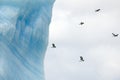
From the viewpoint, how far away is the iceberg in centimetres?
2328

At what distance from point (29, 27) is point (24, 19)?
1.63 feet

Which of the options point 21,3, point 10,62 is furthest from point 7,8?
point 10,62

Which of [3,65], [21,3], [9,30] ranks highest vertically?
[21,3]

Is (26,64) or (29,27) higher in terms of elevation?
(29,27)

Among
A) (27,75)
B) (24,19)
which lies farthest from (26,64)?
(24,19)

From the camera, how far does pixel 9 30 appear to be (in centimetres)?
2353

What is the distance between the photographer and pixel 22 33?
80.3 ft

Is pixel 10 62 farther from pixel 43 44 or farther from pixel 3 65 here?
pixel 43 44

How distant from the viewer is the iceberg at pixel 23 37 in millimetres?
23281

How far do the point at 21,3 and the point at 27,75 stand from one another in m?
3.32

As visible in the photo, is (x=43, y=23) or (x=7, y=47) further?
(x=43, y=23)

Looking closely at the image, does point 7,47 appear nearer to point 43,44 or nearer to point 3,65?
point 3,65

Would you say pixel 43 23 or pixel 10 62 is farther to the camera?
pixel 43 23

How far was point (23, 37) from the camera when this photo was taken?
24.5 metres
